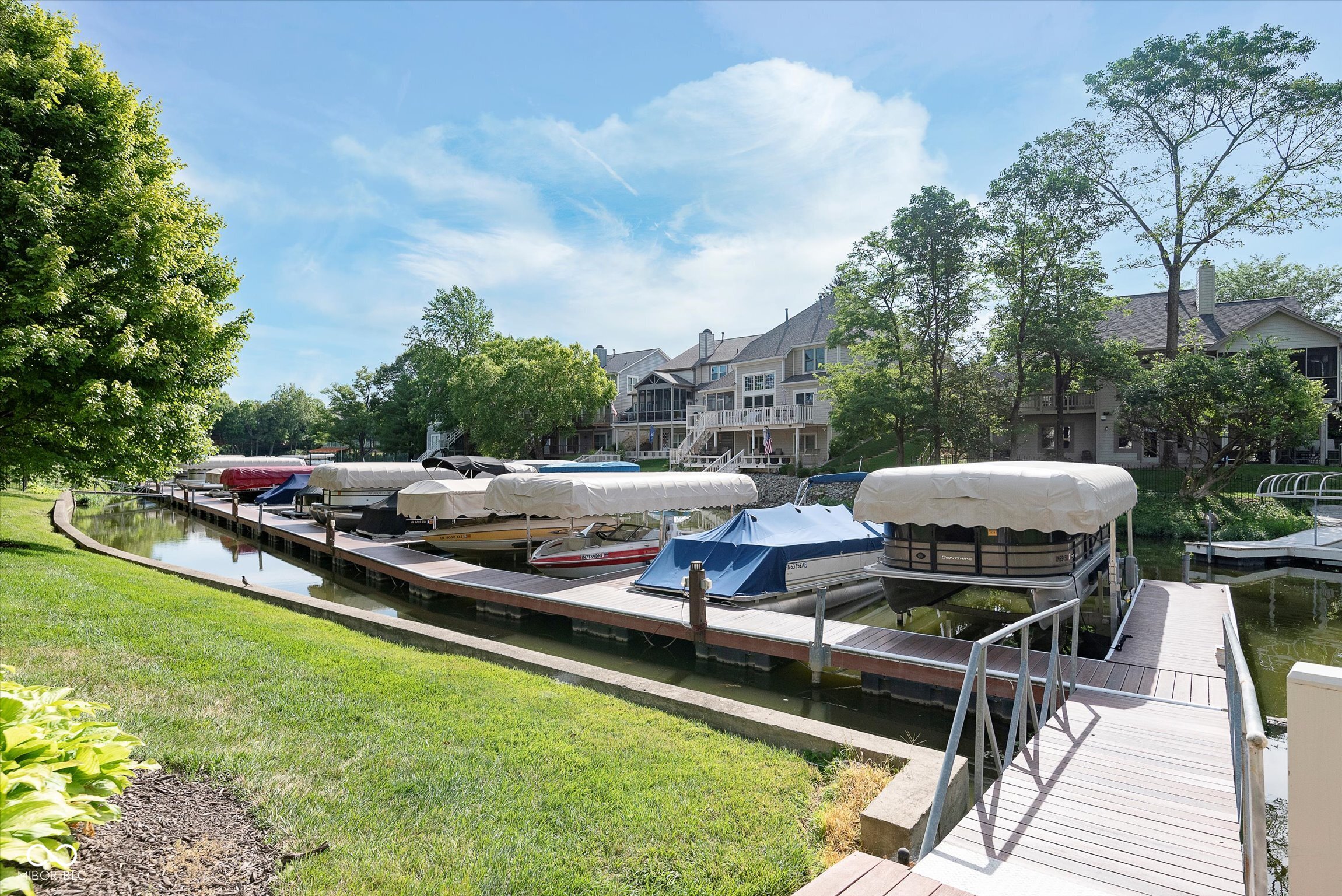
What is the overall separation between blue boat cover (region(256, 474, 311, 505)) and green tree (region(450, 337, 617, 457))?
18770 millimetres

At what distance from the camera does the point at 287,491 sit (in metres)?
34.2

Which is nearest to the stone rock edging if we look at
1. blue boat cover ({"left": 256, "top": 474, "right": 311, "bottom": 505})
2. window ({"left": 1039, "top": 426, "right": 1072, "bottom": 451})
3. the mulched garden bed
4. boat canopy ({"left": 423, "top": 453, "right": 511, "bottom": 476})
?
the mulched garden bed

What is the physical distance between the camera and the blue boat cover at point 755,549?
13438 millimetres

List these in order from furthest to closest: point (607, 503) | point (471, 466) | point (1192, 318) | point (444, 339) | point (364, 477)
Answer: point (444, 339) < point (1192, 318) < point (364, 477) < point (471, 466) < point (607, 503)

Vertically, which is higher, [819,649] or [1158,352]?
[1158,352]

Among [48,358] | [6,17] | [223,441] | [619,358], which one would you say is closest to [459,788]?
[48,358]

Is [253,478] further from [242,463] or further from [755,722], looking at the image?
[755,722]

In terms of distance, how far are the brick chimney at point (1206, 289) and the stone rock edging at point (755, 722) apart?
4334cm

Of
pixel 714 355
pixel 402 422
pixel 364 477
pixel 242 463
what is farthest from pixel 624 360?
pixel 364 477

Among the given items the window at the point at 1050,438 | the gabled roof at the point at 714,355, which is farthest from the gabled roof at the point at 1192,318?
the gabled roof at the point at 714,355

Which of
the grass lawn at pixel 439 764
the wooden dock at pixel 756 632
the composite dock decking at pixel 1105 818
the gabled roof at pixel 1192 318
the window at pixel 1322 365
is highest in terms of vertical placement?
the gabled roof at pixel 1192 318

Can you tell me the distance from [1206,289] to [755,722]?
4519 centimetres

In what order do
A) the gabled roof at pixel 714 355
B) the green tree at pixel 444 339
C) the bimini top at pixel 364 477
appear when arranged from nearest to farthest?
the bimini top at pixel 364 477 → the gabled roof at pixel 714 355 → the green tree at pixel 444 339

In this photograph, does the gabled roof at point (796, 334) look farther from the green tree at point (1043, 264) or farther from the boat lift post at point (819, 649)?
the boat lift post at point (819, 649)
